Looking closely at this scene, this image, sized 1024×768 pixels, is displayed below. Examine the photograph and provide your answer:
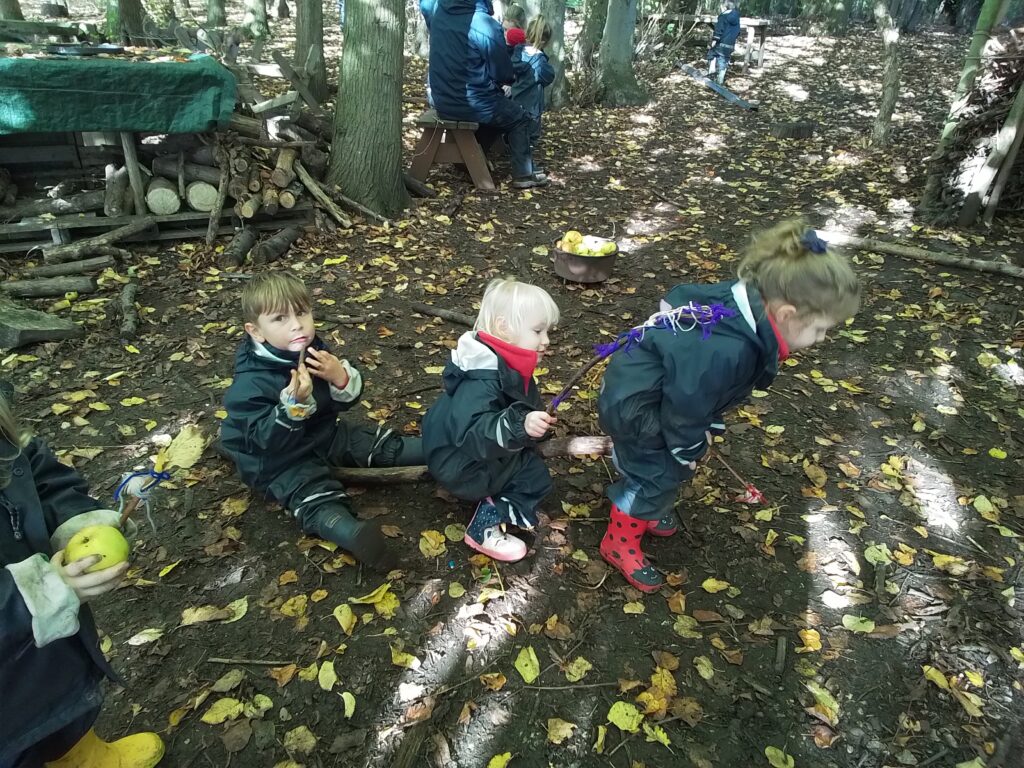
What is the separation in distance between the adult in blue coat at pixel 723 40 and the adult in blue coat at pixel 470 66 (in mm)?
8135

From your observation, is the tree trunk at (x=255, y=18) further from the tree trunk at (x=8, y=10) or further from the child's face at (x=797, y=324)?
the child's face at (x=797, y=324)

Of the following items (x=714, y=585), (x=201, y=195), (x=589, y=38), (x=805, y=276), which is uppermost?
(x=589, y=38)

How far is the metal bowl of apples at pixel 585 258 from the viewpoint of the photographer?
5.22m

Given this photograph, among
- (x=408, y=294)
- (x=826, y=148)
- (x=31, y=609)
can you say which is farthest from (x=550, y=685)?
(x=826, y=148)

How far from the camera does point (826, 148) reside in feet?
31.6

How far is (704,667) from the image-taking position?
2.51 m

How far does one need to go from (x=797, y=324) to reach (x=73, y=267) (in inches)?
218

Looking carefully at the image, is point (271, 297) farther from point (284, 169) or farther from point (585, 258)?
point (284, 169)

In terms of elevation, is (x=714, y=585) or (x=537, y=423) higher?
(x=537, y=423)

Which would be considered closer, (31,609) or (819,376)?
(31,609)

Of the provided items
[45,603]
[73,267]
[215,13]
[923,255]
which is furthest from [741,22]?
[45,603]

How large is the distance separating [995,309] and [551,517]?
448cm

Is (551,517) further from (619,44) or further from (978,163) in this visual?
(619,44)

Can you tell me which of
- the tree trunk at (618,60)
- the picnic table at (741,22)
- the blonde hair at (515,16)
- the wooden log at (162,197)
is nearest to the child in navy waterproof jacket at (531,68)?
the blonde hair at (515,16)
